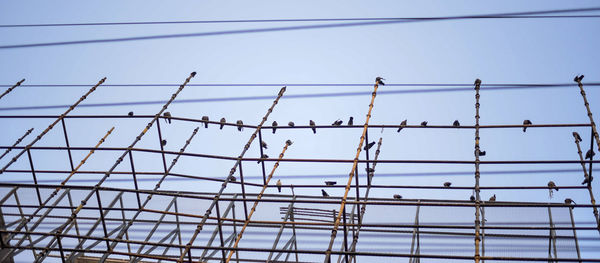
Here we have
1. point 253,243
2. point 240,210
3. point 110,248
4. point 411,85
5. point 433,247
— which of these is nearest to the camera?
point 110,248

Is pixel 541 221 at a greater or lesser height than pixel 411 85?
lesser

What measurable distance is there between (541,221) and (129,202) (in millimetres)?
9213

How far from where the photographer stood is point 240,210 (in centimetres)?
1772

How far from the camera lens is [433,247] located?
15.3 m

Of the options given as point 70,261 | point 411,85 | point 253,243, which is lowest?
point 70,261

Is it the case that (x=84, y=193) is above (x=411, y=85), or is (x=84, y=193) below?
below

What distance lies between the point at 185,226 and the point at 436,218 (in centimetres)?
548

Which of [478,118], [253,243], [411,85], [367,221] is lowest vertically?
[253,243]

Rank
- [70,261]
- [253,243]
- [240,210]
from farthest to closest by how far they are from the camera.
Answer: [240,210] → [253,243] → [70,261]

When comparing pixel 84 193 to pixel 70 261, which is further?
pixel 84 193

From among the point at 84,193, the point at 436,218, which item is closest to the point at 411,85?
the point at 436,218

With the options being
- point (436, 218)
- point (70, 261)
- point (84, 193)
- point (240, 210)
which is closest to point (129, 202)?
point (84, 193)

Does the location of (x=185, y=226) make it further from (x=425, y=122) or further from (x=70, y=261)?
(x=425, y=122)

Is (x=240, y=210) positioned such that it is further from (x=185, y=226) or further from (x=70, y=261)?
(x=70, y=261)
